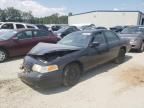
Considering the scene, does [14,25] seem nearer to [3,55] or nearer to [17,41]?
[17,41]

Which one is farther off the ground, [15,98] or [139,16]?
[139,16]

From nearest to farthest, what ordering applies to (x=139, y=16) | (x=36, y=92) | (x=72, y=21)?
(x=36, y=92)
(x=139, y=16)
(x=72, y=21)

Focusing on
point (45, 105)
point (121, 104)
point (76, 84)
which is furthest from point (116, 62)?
point (45, 105)

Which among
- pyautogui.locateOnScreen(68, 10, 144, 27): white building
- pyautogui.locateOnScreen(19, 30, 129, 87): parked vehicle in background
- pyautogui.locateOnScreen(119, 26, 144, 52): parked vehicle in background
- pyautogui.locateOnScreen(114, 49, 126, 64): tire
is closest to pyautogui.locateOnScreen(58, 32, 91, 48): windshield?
pyautogui.locateOnScreen(19, 30, 129, 87): parked vehicle in background

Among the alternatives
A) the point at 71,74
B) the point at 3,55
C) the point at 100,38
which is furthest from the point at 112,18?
the point at 71,74

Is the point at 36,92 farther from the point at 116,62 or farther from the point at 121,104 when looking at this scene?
the point at 116,62

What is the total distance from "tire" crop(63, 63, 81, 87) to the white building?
128 ft

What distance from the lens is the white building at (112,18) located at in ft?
134

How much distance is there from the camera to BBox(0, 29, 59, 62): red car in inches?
312

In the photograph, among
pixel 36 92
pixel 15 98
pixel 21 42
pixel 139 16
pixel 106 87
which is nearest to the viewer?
pixel 15 98

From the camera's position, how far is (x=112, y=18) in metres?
44.0

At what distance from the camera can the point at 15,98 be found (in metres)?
4.28

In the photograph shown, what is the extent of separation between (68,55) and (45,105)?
1.48 meters

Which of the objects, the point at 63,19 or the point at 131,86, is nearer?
the point at 131,86
